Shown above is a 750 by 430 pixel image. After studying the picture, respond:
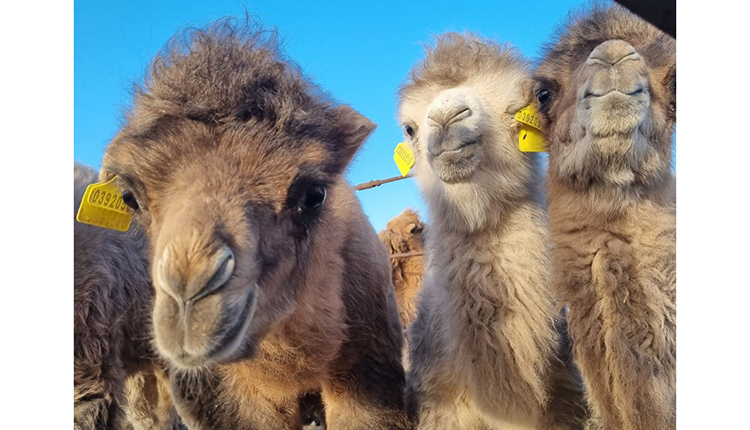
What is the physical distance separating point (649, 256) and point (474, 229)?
0.69 meters

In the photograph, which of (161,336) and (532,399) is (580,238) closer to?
(532,399)

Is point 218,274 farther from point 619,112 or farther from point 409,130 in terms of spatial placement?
point 409,130

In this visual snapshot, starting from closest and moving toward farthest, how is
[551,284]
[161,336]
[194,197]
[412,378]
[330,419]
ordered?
[161,336] → [194,197] → [551,284] → [330,419] → [412,378]

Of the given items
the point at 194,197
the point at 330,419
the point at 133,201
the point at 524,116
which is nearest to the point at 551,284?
the point at 524,116

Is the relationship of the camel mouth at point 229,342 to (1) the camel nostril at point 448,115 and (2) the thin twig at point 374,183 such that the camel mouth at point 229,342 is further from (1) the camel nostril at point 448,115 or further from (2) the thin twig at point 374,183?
(2) the thin twig at point 374,183

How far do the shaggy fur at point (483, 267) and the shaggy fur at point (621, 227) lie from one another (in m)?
0.18

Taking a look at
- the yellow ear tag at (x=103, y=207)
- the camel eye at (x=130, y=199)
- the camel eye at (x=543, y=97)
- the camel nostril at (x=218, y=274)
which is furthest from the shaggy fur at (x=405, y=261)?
the camel nostril at (x=218, y=274)

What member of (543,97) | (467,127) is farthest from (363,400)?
(543,97)

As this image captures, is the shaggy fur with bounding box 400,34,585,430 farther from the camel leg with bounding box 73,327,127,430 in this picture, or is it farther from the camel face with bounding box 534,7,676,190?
the camel leg with bounding box 73,327,127,430

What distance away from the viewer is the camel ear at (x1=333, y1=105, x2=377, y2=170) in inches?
87.9

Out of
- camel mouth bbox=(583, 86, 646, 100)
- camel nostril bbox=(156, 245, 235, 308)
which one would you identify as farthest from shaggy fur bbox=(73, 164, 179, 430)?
camel mouth bbox=(583, 86, 646, 100)

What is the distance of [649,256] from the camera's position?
2.21 m

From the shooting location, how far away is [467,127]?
2.53 meters

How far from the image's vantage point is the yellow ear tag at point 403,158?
2910mm
